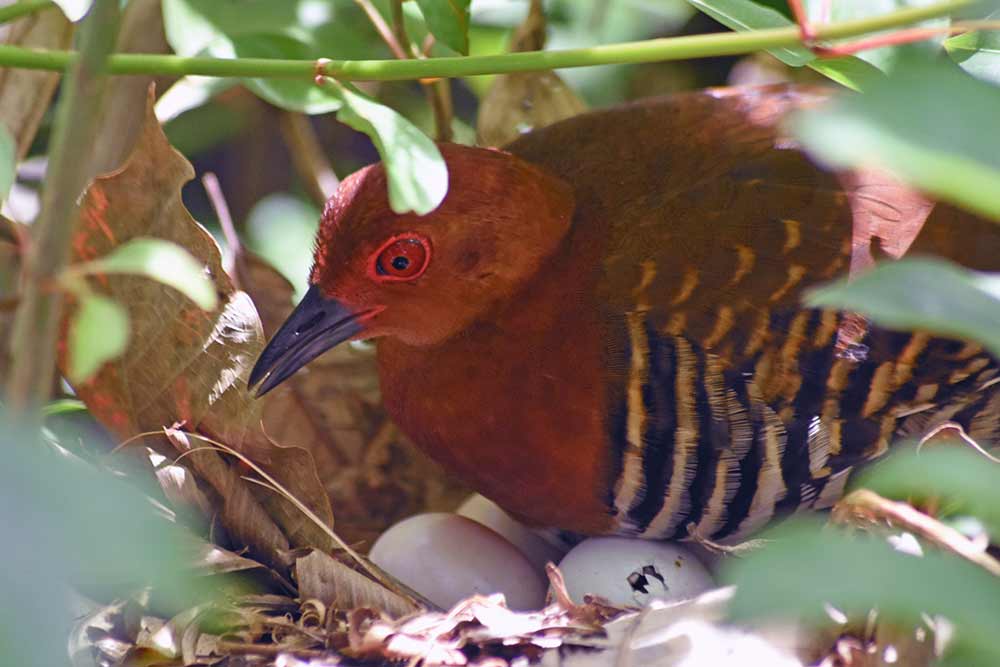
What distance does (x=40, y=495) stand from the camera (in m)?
0.61

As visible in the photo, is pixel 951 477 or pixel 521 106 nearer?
pixel 951 477

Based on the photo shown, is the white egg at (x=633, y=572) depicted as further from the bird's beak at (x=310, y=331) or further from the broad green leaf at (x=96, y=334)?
the broad green leaf at (x=96, y=334)

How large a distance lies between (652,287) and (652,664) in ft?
1.67

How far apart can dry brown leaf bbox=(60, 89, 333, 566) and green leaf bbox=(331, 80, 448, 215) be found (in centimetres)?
28

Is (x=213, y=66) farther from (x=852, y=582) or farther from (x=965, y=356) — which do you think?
(x=965, y=356)

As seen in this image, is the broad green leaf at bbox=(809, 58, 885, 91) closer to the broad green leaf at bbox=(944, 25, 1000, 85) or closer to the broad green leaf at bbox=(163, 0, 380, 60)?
the broad green leaf at bbox=(944, 25, 1000, 85)

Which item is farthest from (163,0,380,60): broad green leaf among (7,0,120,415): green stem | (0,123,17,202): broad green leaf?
(7,0,120,415): green stem

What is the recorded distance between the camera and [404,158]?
116 cm

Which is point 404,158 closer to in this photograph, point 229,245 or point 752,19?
point 752,19

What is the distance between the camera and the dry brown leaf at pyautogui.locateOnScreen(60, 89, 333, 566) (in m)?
1.43

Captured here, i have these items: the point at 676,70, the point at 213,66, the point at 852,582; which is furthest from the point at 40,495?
the point at 676,70

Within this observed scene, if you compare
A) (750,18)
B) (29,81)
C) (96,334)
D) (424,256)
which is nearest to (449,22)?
(424,256)

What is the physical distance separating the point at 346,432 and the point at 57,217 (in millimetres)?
1206

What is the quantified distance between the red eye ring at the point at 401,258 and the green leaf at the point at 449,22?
242 millimetres
